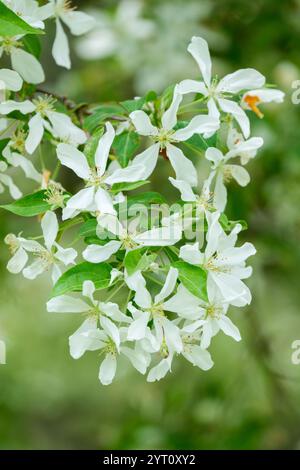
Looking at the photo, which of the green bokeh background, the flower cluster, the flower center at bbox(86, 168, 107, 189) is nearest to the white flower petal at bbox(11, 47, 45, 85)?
the flower cluster

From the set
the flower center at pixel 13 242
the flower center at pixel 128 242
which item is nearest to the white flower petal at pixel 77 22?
the flower center at pixel 13 242

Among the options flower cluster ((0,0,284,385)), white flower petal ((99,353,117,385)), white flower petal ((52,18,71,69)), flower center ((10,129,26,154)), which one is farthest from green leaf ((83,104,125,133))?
white flower petal ((99,353,117,385))

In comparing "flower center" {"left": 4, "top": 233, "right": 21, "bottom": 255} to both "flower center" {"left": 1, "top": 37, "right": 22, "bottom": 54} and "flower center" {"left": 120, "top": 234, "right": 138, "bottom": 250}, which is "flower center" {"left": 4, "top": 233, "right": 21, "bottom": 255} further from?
"flower center" {"left": 1, "top": 37, "right": 22, "bottom": 54}

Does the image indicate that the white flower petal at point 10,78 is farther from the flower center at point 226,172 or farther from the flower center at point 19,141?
the flower center at point 226,172

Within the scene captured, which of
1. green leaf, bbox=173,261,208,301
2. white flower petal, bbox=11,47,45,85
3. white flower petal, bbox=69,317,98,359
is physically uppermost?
white flower petal, bbox=11,47,45,85

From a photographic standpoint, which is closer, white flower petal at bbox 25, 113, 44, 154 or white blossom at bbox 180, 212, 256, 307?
white blossom at bbox 180, 212, 256, 307

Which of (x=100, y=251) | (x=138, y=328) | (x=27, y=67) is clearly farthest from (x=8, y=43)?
(x=138, y=328)

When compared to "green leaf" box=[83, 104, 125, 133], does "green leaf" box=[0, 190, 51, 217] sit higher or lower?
lower

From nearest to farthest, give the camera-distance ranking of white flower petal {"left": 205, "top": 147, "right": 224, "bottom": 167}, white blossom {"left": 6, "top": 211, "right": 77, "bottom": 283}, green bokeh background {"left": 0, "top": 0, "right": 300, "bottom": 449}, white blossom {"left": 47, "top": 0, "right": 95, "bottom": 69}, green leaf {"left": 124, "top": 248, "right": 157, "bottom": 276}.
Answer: green leaf {"left": 124, "top": 248, "right": 157, "bottom": 276} < white blossom {"left": 6, "top": 211, "right": 77, "bottom": 283} < white flower petal {"left": 205, "top": 147, "right": 224, "bottom": 167} < white blossom {"left": 47, "top": 0, "right": 95, "bottom": 69} < green bokeh background {"left": 0, "top": 0, "right": 300, "bottom": 449}

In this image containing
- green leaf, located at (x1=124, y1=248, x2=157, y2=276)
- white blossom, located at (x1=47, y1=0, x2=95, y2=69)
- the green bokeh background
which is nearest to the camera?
green leaf, located at (x1=124, y1=248, x2=157, y2=276)
